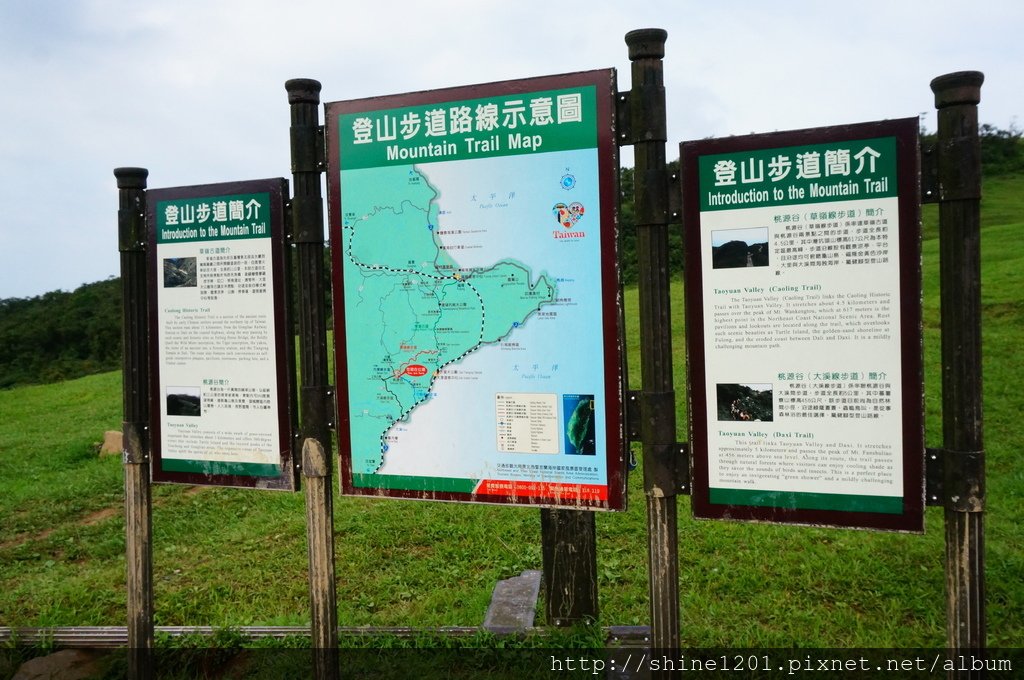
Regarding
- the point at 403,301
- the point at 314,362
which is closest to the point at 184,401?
the point at 314,362

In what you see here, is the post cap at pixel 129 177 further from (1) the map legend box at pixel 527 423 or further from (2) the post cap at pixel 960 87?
(2) the post cap at pixel 960 87

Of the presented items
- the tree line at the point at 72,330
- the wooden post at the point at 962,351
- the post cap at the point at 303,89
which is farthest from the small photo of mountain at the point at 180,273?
the tree line at the point at 72,330

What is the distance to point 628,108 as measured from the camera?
348 cm

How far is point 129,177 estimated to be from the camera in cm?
454

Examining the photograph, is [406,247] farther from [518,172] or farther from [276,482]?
[276,482]

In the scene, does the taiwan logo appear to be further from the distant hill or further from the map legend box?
the distant hill

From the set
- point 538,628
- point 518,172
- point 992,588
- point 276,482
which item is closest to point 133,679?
point 276,482

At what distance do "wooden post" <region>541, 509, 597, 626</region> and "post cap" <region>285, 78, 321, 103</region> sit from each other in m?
2.66

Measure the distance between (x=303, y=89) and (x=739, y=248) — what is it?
88.2 inches

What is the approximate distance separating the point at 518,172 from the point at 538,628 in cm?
270

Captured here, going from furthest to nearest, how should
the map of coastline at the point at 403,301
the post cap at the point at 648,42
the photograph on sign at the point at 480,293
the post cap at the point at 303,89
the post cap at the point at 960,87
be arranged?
the post cap at the point at 303,89
the map of coastline at the point at 403,301
the photograph on sign at the point at 480,293
the post cap at the point at 648,42
the post cap at the point at 960,87

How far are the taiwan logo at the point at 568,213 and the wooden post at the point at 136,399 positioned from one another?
2444 mm

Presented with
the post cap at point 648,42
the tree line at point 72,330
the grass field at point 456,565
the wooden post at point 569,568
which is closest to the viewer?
the post cap at point 648,42

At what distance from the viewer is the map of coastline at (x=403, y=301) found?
3729 millimetres
